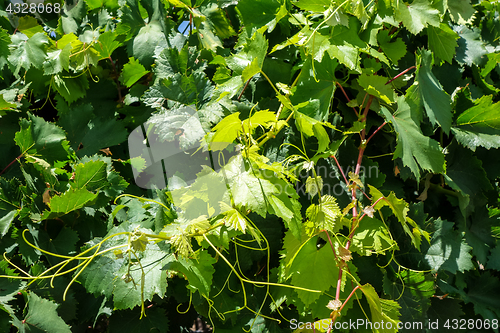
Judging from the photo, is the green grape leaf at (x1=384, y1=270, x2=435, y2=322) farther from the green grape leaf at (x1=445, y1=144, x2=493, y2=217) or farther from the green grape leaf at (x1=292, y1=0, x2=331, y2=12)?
the green grape leaf at (x1=292, y1=0, x2=331, y2=12)

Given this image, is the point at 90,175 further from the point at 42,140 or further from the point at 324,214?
the point at 324,214

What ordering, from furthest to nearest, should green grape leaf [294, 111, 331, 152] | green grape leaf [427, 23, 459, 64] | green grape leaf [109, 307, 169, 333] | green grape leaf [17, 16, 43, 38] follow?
green grape leaf [17, 16, 43, 38]
green grape leaf [427, 23, 459, 64]
green grape leaf [109, 307, 169, 333]
green grape leaf [294, 111, 331, 152]

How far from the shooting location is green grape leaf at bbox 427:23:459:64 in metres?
0.98

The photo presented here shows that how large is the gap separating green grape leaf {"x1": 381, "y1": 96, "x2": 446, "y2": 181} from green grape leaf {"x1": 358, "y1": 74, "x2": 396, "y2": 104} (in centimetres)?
2

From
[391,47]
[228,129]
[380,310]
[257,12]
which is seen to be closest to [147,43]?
[257,12]

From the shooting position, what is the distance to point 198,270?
0.75 meters

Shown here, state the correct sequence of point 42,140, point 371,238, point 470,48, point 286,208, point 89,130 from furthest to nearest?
1. point 470,48
2. point 89,130
3. point 42,140
4. point 371,238
5. point 286,208

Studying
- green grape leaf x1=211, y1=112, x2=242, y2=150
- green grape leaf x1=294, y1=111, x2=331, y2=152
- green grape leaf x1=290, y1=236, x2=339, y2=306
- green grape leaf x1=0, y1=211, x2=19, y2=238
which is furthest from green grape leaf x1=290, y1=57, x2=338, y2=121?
green grape leaf x1=0, y1=211, x2=19, y2=238

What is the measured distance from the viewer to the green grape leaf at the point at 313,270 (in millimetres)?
770

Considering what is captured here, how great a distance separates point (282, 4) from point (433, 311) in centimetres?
95

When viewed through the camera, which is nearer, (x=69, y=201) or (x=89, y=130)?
(x=69, y=201)

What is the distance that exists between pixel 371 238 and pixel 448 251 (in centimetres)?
29

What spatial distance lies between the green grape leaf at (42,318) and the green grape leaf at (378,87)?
2.96 feet

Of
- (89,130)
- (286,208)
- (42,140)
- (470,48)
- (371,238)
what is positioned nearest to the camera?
(286,208)
